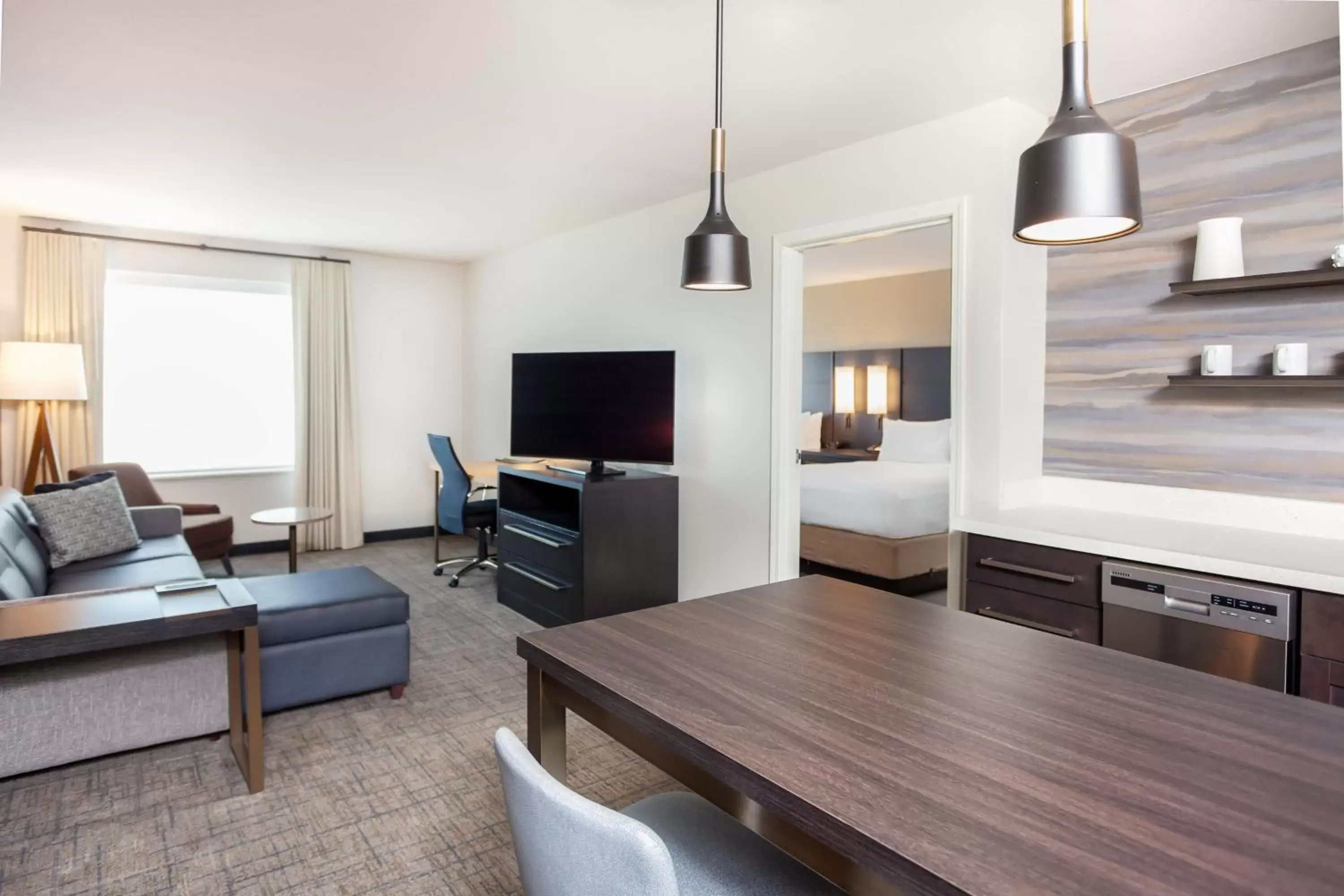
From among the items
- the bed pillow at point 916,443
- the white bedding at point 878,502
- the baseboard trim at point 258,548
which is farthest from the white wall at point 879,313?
the baseboard trim at point 258,548

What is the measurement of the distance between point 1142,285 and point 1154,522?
887mm

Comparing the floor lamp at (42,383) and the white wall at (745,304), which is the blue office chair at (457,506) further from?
the floor lamp at (42,383)

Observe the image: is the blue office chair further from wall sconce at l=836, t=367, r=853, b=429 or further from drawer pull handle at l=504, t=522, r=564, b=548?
wall sconce at l=836, t=367, r=853, b=429

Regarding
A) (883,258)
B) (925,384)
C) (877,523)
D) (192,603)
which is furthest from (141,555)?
(925,384)

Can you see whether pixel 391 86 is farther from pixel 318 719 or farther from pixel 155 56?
pixel 318 719

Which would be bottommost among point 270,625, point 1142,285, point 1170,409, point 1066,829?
point 270,625

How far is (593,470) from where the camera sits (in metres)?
4.44

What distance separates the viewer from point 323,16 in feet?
7.59

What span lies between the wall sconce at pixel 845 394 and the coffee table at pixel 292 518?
16.3ft

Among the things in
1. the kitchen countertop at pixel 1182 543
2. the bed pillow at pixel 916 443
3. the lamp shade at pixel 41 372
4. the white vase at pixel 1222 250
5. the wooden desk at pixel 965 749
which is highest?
the white vase at pixel 1222 250

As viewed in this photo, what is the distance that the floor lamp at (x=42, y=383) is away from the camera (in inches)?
184

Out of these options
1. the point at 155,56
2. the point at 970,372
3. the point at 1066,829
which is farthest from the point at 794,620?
the point at 155,56

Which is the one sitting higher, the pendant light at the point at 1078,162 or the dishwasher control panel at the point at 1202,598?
the pendant light at the point at 1078,162

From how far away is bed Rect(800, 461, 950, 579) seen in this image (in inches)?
181
